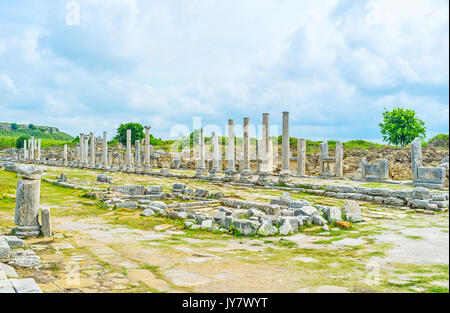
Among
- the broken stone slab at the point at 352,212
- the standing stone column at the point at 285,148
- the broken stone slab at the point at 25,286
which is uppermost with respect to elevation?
the standing stone column at the point at 285,148

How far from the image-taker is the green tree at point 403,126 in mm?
43531

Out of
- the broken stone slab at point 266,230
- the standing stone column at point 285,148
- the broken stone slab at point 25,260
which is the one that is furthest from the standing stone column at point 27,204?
the standing stone column at point 285,148

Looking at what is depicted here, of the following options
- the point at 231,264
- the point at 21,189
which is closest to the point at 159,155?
the point at 21,189

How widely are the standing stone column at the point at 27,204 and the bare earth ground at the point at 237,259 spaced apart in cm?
46

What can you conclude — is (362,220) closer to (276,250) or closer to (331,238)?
(331,238)

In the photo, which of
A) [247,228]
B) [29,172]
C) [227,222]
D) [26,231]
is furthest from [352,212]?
[29,172]

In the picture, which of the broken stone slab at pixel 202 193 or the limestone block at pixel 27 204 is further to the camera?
the broken stone slab at pixel 202 193

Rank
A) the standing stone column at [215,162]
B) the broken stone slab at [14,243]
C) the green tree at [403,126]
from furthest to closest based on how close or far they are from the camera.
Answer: the green tree at [403,126]
the standing stone column at [215,162]
the broken stone slab at [14,243]

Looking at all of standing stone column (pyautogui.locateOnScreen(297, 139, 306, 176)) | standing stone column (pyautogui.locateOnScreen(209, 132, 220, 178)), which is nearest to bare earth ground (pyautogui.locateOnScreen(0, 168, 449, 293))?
standing stone column (pyautogui.locateOnScreen(209, 132, 220, 178))

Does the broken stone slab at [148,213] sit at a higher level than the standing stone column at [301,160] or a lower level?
lower

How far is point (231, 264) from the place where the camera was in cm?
509

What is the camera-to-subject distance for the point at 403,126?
4391cm

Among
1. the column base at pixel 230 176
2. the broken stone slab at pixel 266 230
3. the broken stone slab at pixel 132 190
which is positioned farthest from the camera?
the column base at pixel 230 176

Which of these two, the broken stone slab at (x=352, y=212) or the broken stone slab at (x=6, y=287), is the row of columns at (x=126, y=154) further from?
the broken stone slab at (x=6, y=287)
